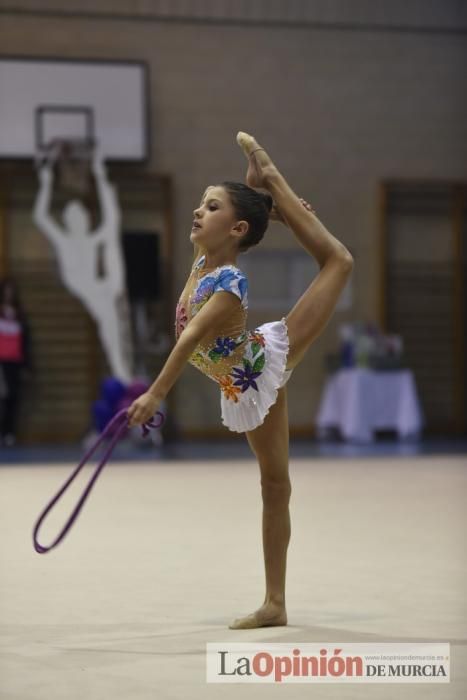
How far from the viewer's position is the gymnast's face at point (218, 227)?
101 inches

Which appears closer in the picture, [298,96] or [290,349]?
[290,349]

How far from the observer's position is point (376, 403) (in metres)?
9.15

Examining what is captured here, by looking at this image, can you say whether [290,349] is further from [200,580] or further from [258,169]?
[200,580]

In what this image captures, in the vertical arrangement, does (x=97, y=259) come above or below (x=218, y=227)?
above

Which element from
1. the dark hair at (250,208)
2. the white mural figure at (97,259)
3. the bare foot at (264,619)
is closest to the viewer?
the bare foot at (264,619)

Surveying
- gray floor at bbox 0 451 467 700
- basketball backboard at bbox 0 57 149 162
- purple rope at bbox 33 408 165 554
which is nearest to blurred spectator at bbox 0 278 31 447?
basketball backboard at bbox 0 57 149 162

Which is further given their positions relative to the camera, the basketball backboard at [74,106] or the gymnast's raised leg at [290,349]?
the basketball backboard at [74,106]

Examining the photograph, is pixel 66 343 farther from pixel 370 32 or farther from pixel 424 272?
pixel 370 32

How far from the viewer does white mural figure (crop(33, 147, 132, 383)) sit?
29.3 ft

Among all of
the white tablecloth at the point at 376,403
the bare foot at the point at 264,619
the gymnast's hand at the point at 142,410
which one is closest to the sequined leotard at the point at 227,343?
the gymnast's hand at the point at 142,410

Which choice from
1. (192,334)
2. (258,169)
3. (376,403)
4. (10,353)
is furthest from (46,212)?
(192,334)

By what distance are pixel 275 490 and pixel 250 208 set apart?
66cm

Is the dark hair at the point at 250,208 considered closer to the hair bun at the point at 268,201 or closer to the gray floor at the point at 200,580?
the hair bun at the point at 268,201

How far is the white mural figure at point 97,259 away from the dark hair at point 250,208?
243 inches
